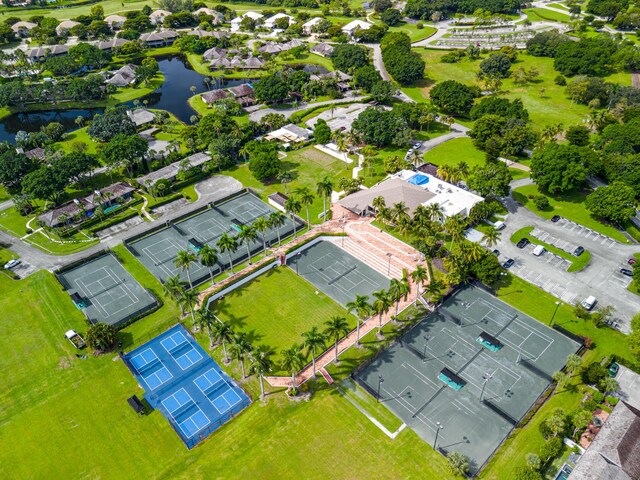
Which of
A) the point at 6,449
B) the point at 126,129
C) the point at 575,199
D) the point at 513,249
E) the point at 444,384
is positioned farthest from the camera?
the point at 126,129

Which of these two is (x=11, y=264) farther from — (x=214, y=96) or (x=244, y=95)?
(x=244, y=95)

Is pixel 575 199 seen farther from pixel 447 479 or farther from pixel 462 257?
pixel 447 479

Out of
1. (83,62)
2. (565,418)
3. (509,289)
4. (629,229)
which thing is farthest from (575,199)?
(83,62)

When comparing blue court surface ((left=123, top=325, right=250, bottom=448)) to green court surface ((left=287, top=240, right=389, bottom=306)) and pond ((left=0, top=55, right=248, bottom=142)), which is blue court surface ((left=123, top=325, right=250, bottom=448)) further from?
pond ((left=0, top=55, right=248, bottom=142))

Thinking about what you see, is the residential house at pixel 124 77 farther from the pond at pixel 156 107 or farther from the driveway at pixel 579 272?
the driveway at pixel 579 272

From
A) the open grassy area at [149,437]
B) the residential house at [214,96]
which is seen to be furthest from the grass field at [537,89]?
the open grassy area at [149,437]

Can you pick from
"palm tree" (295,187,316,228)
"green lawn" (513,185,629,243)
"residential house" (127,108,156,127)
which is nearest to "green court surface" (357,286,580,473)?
"green lawn" (513,185,629,243)

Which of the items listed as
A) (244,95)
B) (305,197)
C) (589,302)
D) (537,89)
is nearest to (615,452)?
(589,302)
